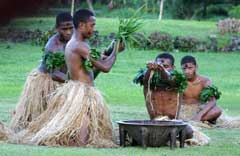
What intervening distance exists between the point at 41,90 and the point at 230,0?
25.0 m

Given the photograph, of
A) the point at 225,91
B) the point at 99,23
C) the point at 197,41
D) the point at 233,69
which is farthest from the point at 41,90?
the point at 99,23

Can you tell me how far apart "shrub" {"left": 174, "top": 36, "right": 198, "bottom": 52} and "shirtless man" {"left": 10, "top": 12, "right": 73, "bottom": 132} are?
16.4 m

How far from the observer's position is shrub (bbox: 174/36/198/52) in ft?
75.4

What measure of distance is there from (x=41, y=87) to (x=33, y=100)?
162 millimetres

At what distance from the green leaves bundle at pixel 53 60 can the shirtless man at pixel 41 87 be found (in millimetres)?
140

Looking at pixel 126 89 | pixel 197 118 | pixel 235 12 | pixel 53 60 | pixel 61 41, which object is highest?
pixel 235 12

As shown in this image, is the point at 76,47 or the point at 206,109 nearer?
the point at 76,47

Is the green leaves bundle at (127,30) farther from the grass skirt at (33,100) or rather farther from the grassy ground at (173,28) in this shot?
the grassy ground at (173,28)

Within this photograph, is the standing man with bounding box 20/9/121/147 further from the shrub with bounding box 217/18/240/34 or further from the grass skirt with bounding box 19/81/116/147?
the shrub with bounding box 217/18/240/34

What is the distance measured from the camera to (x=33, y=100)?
21.9 feet

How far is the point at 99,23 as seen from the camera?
2616 centimetres

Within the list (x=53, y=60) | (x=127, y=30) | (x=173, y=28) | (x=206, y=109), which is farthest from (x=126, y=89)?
(x=173, y=28)

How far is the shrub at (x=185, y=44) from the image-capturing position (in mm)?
22969

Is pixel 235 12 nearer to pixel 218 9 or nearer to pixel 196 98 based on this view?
pixel 218 9
